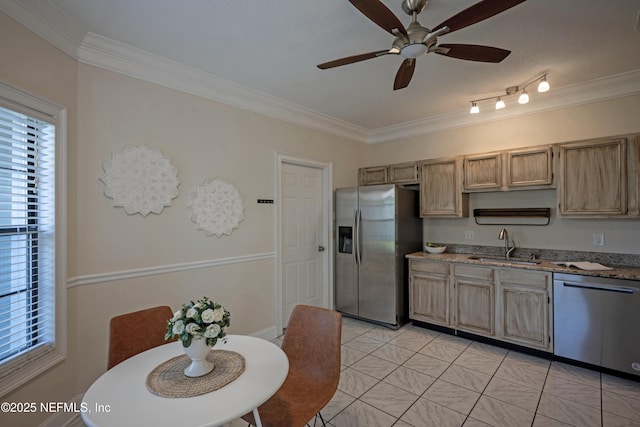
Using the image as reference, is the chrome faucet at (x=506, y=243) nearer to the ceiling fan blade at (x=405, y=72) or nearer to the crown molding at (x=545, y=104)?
the crown molding at (x=545, y=104)

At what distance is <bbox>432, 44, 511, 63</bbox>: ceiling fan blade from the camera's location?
184 centimetres

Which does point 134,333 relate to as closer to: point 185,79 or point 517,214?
point 185,79

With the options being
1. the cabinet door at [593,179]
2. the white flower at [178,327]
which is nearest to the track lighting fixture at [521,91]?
the cabinet door at [593,179]

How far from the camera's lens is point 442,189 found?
385cm

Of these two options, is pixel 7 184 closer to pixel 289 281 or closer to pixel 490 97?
pixel 289 281

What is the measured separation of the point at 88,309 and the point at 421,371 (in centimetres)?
279

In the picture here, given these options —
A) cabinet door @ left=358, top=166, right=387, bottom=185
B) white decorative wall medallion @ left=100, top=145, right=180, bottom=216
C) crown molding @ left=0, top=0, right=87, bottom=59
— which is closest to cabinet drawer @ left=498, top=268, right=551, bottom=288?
cabinet door @ left=358, top=166, right=387, bottom=185

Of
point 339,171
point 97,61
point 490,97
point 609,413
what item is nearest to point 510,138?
point 490,97

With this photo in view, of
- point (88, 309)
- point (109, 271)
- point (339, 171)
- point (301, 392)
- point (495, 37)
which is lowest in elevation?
point (301, 392)

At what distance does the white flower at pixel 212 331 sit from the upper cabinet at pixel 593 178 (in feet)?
11.1

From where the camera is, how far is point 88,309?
7.31 feet

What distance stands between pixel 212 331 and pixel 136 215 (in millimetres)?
1560

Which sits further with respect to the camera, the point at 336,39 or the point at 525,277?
the point at 525,277

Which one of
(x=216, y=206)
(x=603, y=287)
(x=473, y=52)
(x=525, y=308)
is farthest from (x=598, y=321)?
(x=216, y=206)
